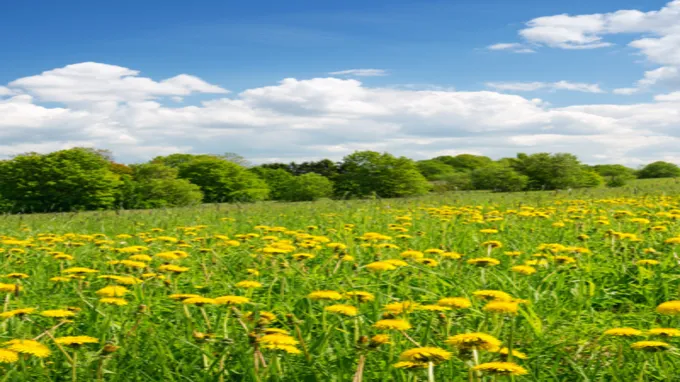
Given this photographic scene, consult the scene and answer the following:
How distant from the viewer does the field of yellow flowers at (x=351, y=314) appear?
184cm

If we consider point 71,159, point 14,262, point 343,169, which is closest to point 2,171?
point 71,159

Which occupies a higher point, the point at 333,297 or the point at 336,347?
the point at 333,297

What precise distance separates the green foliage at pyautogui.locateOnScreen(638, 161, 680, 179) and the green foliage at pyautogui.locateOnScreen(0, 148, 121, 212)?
1488 inches

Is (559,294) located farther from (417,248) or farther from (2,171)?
(2,171)

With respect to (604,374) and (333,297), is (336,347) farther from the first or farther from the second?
(604,374)

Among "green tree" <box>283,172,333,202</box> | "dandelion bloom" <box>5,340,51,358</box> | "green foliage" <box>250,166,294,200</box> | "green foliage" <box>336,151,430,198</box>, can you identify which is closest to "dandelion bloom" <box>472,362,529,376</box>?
"dandelion bloom" <box>5,340,51,358</box>

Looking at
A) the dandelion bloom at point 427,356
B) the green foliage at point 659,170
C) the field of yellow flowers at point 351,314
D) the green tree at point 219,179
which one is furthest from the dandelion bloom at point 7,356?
the green foliage at point 659,170

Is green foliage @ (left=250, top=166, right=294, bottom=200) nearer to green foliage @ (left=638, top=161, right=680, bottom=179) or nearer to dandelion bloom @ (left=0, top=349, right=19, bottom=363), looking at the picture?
green foliage @ (left=638, top=161, right=680, bottom=179)

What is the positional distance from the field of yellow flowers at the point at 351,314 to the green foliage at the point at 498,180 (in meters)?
22.1

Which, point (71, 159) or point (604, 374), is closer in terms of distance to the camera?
point (604, 374)

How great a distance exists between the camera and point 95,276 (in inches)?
151

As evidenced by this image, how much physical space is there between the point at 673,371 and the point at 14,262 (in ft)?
13.9

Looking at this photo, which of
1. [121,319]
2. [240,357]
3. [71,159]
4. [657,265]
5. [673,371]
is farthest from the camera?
[71,159]

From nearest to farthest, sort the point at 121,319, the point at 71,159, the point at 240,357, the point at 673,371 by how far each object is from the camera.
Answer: the point at 240,357 < the point at 673,371 < the point at 121,319 < the point at 71,159
